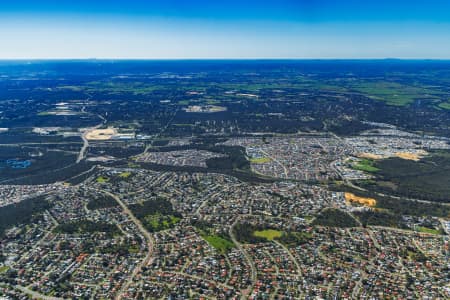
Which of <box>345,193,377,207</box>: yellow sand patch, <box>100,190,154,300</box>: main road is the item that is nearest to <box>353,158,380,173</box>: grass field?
<box>345,193,377,207</box>: yellow sand patch

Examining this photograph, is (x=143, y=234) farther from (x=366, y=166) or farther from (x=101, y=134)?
(x=101, y=134)

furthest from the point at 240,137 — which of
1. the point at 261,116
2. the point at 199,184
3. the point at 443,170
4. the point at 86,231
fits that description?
the point at 86,231

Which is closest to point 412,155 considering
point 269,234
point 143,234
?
point 269,234

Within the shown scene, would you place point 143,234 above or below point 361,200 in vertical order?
below

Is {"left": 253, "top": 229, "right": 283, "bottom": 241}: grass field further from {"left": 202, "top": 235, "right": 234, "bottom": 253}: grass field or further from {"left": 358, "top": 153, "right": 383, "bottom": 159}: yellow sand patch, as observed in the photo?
{"left": 358, "top": 153, "right": 383, "bottom": 159}: yellow sand patch

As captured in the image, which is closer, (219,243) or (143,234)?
(219,243)

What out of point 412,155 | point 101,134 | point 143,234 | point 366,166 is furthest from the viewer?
point 101,134
